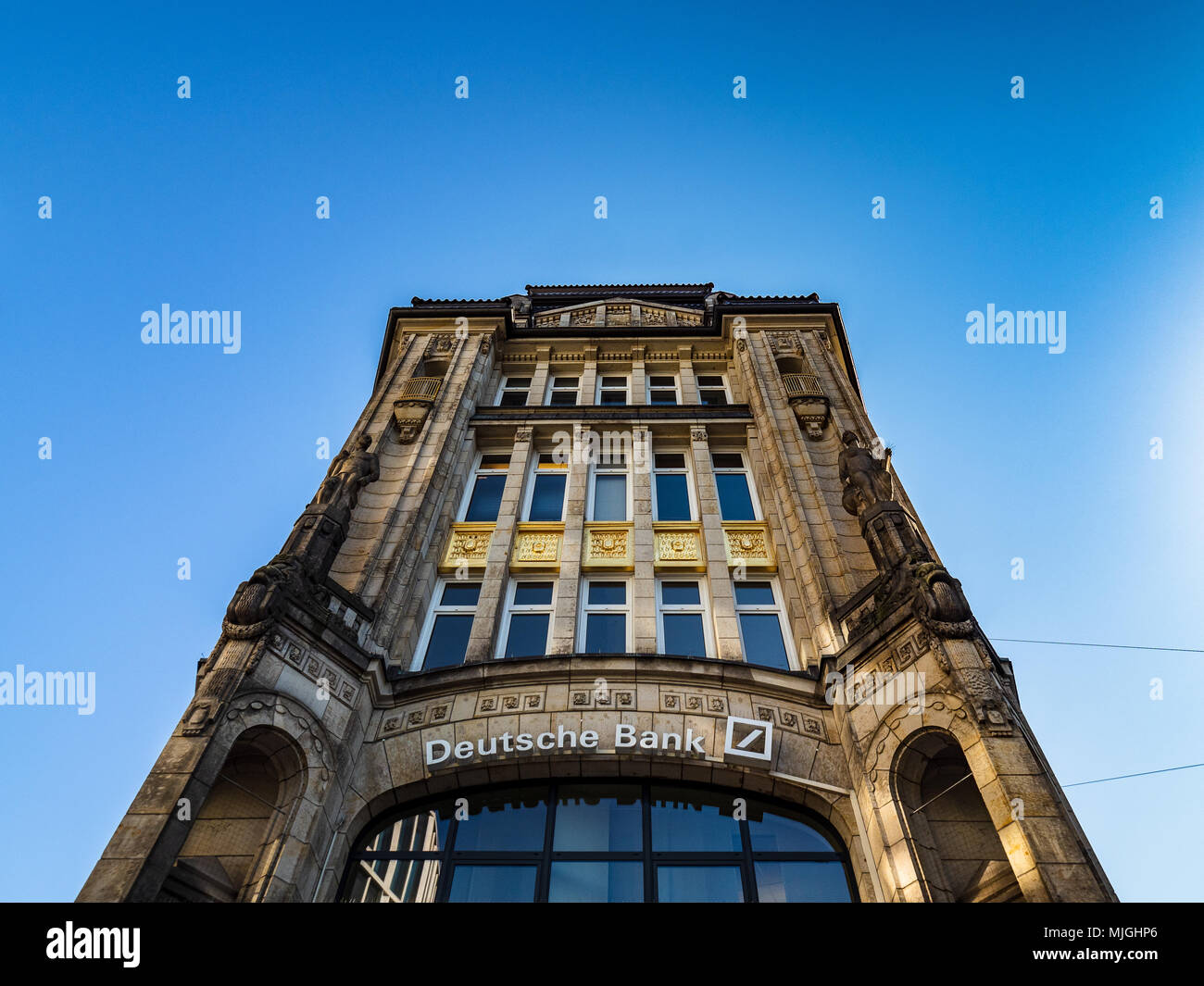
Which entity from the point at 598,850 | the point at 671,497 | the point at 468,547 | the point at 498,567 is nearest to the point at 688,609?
the point at 498,567

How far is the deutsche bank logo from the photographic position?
1149 cm

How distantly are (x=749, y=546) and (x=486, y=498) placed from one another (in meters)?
6.11

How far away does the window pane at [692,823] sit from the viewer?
11141 mm

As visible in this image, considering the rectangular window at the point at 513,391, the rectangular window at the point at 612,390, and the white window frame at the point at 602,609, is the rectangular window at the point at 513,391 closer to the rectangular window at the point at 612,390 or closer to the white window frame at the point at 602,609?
the rectangular window at the point at 612,390

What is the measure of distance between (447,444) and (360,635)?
6.38 meters

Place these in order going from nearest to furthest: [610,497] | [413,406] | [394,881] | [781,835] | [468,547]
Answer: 1. [394,881]
2. [781,835]
3. [468,547]
4. [610,497]
5. [413,406]

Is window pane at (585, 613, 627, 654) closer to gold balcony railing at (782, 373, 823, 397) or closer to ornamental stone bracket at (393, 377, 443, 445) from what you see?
ornamental stone bracket at (393, 377, 443, 445)

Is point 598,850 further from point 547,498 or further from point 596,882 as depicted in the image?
point 547,498

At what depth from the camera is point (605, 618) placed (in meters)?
14.8

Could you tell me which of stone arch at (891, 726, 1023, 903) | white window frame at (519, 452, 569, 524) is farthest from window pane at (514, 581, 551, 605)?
stone arch at (891, 726, 1023, 903)

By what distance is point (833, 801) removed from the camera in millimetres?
11109
